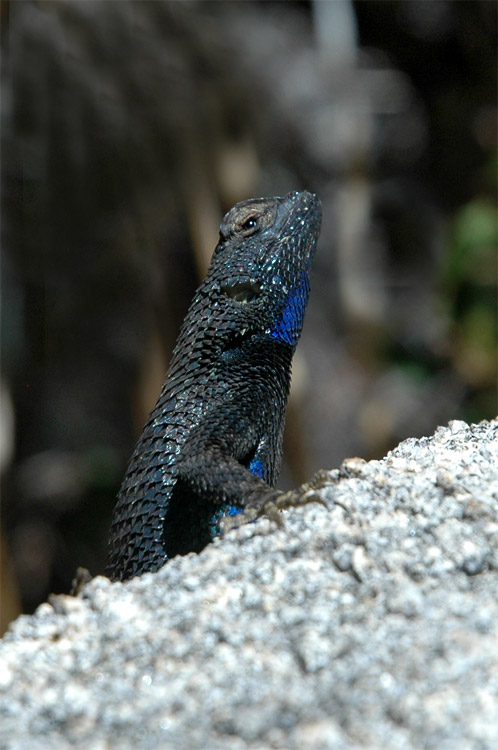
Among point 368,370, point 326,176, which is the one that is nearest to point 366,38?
point 326,176

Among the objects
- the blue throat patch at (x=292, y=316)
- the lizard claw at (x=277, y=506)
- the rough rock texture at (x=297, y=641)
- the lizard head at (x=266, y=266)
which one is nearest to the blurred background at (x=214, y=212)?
the lizard head at (x=266, y=266)

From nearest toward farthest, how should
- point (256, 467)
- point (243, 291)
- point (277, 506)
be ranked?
point (277, 506) < point (256, 467) < point (243, 291)

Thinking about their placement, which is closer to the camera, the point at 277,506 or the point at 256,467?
the point at 277,506

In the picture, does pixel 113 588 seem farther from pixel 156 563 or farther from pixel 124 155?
pixel 124 155

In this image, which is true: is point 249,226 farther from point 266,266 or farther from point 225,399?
point 225,399

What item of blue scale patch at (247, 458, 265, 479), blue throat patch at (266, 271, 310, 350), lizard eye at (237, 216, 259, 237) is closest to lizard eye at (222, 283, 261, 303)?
blue throat patch at (266, 271, 310, 350)

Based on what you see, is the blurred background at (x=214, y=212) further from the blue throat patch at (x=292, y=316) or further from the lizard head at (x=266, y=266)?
the blue throat patch at (x=292, y=316)

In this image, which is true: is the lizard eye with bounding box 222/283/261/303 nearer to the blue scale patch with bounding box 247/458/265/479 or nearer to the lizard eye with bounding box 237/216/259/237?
the lizard eye with bounding box 237/216/259/237

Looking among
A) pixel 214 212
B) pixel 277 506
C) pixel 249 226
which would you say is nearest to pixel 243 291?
pixel 249 226
